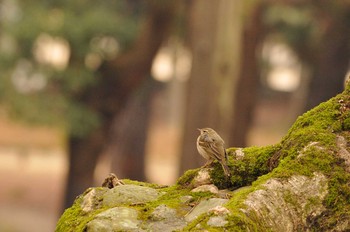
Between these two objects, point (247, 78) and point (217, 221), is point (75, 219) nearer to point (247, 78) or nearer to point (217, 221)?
point (217, 221)

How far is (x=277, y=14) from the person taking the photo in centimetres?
2405

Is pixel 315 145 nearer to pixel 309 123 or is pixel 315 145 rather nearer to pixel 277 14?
pixel 309 123

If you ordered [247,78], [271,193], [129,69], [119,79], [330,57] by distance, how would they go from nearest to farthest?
[271,193]
[119,79]
[129,69]
[247,78]
[330,57]

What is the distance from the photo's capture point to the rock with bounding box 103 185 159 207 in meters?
4.50

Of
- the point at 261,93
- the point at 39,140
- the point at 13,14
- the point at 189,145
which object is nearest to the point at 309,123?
the point at 189,145

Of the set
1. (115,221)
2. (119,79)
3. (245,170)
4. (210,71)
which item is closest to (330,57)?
(119,79)

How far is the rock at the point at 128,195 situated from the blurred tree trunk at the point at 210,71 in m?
10.0

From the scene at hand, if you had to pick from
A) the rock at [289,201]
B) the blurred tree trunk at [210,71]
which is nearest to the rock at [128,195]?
the rock at [289,201]

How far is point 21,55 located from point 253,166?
13849 millimetres

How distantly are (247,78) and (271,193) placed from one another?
16383mm

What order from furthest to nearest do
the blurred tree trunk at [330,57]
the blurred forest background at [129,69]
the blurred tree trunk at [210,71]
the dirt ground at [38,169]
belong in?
the dirt ground at [38,169] → the blurred tree trunk at [330,57] → the blurred forest background at [129,69] → the blurred tree trunk at [210,71]

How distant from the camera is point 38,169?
98.5 feet

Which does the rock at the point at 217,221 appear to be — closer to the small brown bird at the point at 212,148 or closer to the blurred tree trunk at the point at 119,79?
the small brown bird at the point at 212,148

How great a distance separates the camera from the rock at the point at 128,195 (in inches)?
177
